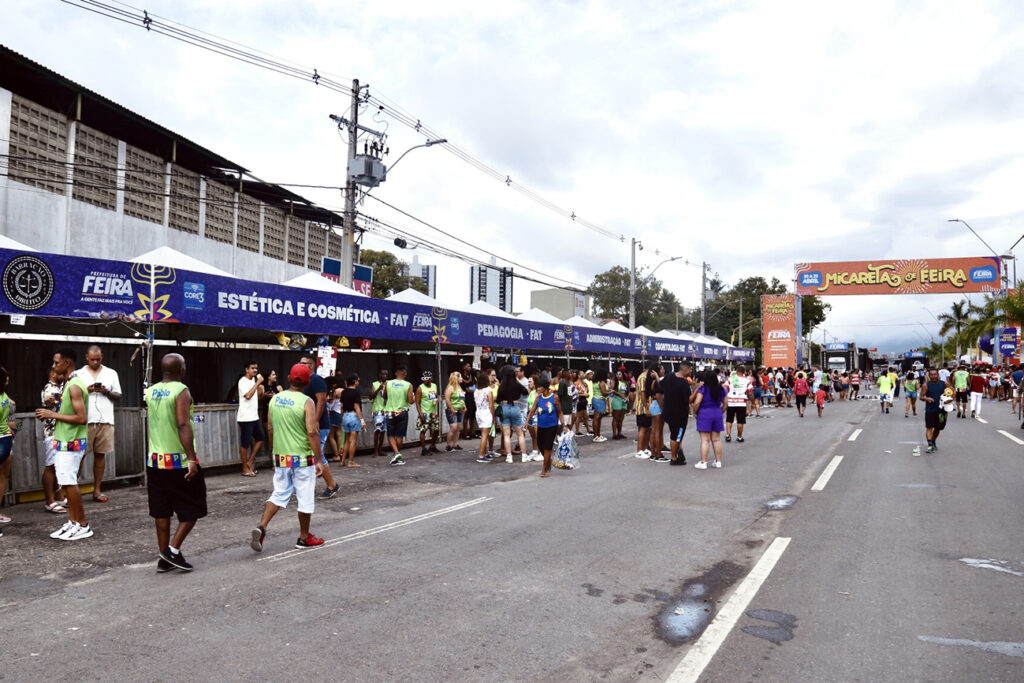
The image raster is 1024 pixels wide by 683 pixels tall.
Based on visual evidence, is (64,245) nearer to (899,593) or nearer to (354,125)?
(354,125)

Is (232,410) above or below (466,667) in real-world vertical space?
above

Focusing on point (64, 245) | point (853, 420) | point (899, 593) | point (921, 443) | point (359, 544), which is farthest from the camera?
point (853, 420)

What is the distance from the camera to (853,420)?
73.7ft

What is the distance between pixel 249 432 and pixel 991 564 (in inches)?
378

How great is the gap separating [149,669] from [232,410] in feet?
26.1

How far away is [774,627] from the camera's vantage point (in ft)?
14.5

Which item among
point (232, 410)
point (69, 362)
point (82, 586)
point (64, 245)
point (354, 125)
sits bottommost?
point (82, 586)

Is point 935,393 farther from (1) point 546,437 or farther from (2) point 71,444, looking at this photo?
(2) point 71,444

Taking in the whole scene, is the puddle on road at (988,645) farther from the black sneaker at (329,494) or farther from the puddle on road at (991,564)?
the black sneaker at (329,494)

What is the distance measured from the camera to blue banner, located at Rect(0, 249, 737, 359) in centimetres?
870

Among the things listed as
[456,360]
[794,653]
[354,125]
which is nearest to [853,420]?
[456,360]

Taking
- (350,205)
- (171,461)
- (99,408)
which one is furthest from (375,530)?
(350,205)

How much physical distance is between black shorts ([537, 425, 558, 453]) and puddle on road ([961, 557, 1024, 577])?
587cm

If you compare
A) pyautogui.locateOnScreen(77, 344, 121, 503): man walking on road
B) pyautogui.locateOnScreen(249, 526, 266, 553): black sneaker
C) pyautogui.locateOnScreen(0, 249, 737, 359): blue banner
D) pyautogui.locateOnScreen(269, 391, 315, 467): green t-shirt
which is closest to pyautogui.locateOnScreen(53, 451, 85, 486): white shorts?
pyautogui.locateOnScreen(77, 344, 121, 503): man walking on road
